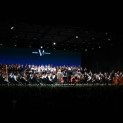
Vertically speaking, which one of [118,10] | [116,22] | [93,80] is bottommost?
[93,80]

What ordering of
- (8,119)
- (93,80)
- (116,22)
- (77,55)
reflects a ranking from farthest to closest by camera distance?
1. (77,55)
2. (93,80)
3. (116,22)
4. (8,119)

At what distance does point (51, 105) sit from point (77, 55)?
18.3 metres

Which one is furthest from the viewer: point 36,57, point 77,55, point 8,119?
point 77,55

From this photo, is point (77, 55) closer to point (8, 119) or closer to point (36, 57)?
point (36, 57)

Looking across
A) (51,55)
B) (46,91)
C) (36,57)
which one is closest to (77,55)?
(51,55)

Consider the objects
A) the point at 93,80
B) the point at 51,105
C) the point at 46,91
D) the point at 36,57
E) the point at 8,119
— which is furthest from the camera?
the point at 36,57

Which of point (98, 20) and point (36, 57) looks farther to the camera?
point (36, 57)

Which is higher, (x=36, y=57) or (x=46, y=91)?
(x=36, y=57)

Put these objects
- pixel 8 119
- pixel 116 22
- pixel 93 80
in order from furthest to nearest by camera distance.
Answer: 1. pixel 93 80
2. pixel 116 22
3. pixel 8 119

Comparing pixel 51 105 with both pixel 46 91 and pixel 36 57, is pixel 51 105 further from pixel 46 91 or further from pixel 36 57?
pixel 36 57

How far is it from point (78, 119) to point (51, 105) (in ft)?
1.99

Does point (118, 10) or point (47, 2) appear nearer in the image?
point (47, 2)

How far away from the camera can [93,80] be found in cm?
1466

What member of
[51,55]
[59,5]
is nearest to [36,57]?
[51,55]
